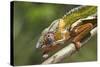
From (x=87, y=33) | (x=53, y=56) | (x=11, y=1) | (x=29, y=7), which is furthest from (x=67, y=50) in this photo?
(x=11, y=1)

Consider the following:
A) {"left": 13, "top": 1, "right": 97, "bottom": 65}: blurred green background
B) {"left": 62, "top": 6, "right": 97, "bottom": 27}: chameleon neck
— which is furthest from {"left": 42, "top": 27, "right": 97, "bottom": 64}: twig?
{"left": 62, "top": 6, "right": 97, "bottom": 27}: chameleon neck

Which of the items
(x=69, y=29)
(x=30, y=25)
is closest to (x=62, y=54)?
(x=69, y=29)

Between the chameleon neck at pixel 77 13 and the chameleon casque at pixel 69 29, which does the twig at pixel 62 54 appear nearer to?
the chameleon casque at pixel 69 29

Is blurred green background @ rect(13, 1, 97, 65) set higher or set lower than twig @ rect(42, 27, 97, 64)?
higher

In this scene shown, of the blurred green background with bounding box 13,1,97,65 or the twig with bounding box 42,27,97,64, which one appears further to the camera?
the twig with bounding box 42,27,97,64

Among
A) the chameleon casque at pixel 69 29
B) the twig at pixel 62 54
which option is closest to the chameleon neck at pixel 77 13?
the chameleon casque at pixel 69 29

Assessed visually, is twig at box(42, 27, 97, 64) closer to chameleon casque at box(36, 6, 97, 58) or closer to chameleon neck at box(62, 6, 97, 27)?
chameleon casque at box(36, 6, 97, 58)
